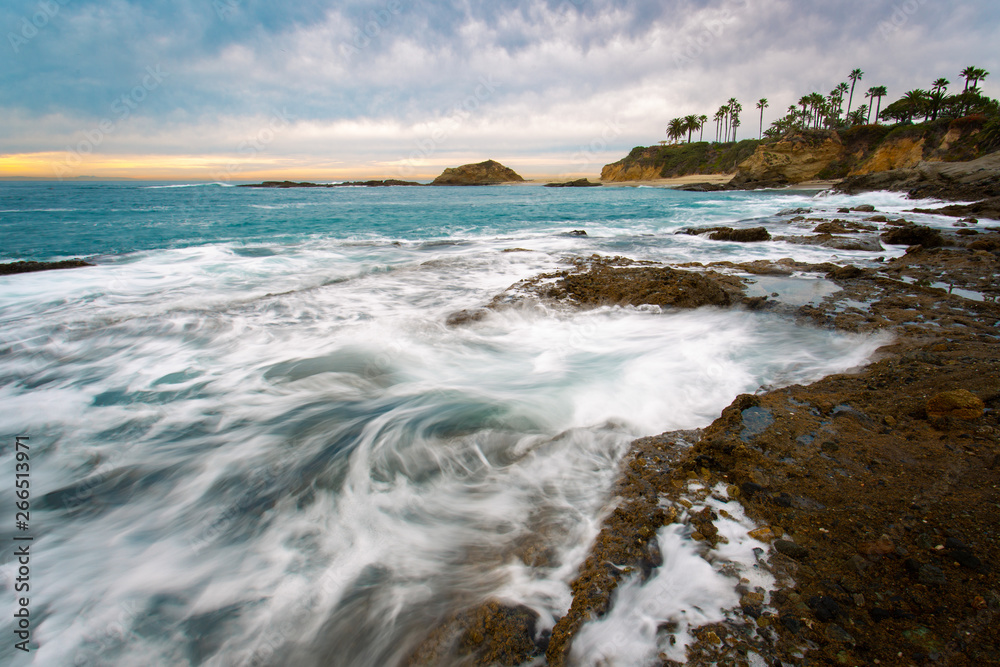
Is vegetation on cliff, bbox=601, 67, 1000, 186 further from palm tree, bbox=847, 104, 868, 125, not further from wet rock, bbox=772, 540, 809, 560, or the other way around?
wet rock, bbox=772, 540, 809, 560

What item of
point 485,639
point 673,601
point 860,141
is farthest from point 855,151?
point 485,639

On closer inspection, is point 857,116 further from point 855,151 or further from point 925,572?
point 925,572

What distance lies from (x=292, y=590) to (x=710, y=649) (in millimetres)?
2108

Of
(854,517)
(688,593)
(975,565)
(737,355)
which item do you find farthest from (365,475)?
(737,355)

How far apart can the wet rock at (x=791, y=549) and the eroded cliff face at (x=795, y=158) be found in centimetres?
6269

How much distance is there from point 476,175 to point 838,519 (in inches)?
4970

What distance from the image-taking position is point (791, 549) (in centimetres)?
206

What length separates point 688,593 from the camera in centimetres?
199

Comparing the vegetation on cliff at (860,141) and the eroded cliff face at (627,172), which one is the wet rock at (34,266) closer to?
the vegetation on cliff at (860,141)

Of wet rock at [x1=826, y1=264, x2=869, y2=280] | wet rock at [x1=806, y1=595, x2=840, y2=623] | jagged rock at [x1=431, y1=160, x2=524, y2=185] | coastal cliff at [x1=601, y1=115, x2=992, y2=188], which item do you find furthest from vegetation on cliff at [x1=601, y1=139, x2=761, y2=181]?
wet rock at [x1=806, y1=595, x2=840, y2=623]

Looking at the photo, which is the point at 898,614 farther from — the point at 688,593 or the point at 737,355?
the point at 737,355

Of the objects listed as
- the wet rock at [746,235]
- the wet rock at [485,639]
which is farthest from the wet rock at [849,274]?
the wet rock at [485,639]

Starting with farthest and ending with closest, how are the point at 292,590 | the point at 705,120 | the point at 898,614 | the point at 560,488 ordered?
the point at 705,120 < the point at 560,488 < the point at 292,590 < the point at 898,614

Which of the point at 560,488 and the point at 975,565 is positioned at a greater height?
the point at 975,565
